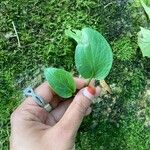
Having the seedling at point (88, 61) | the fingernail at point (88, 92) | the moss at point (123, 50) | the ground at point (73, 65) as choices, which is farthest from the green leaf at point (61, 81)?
the moss at point (123, 50)

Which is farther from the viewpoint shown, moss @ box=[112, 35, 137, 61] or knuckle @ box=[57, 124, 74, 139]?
moss @ box=[112, 35, 137, 61]

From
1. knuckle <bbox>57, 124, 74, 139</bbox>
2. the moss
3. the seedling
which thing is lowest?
the moss

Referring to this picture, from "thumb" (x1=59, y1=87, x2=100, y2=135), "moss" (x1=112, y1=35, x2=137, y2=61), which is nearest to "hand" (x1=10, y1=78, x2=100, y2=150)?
"thumb" (x1=59, y1=87, x2=100, y2=135)

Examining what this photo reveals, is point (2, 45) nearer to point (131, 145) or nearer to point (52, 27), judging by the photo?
point (52, 27)

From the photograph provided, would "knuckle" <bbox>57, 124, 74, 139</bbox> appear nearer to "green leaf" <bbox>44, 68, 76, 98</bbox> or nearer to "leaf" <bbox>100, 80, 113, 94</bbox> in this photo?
"green leaf" <bbox>44, 68, 76, 98</bbox>

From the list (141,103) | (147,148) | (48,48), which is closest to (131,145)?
(147,148)

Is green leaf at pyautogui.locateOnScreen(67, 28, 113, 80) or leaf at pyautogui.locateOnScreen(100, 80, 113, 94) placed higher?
green leaf at pyautogui.locateOnScreen(67, 28, 113, 80)

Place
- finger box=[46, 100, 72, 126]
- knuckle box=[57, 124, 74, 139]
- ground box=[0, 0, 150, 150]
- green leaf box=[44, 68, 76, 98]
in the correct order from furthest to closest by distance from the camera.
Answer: ground box=[0, 0, 150, 150] → finger box=[46, 100, 72, 126] → green leaf box=[44, 68, 76, 98] → knuckle box=[57, 124, 74, 139]
